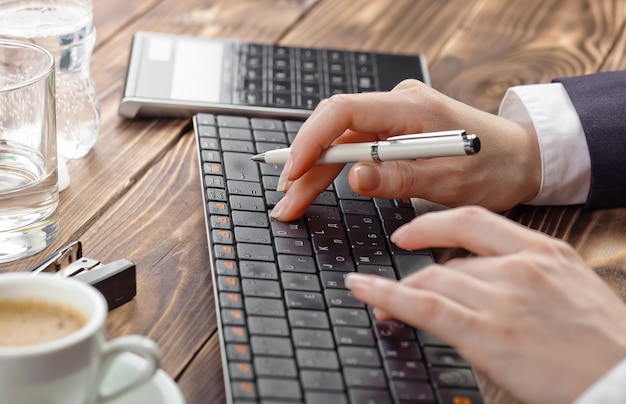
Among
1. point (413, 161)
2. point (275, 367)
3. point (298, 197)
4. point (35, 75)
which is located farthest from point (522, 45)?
point (275, 367)

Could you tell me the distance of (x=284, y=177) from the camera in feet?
3.14

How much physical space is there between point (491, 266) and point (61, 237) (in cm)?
42

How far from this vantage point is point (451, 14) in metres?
1.56

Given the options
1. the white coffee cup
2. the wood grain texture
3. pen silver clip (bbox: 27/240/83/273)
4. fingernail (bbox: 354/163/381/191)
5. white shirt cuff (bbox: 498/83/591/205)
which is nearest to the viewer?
the white coffee cup

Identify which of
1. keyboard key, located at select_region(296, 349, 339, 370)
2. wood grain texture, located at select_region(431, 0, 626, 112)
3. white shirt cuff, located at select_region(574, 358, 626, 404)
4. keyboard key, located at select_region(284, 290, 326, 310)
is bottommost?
wood grain texture, located at select_region(431, 0, 626, 112)

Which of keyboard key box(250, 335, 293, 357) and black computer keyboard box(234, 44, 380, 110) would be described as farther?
black computer keyboard box(234, 44, 380, 110)

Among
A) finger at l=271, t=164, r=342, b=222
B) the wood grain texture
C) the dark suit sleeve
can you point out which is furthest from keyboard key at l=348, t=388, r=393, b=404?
the wood grain texture

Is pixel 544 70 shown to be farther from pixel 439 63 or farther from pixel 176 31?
pixel 176 31

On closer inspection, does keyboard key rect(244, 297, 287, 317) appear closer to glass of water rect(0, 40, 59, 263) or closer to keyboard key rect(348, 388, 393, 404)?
keyboard key rect(348, 388, 393, 404)

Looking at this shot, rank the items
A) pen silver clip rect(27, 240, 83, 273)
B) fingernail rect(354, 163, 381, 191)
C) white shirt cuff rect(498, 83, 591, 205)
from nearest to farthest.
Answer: pen silver clip rect(27, 240, 83, 273), fingernail rect(354, 163, 381, 191), white shirt cuff rect(498, 83, 591, 205)

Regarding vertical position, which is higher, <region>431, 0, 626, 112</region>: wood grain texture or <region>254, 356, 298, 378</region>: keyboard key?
<region>254, 356, 298, 378</region>: keyboard key

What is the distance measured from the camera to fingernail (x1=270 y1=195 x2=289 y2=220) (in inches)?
36.2

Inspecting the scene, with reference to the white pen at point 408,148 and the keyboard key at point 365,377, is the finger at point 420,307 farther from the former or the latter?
the white pen at point 408,148

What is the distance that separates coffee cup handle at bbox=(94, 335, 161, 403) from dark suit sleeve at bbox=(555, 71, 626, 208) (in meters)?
0.59
